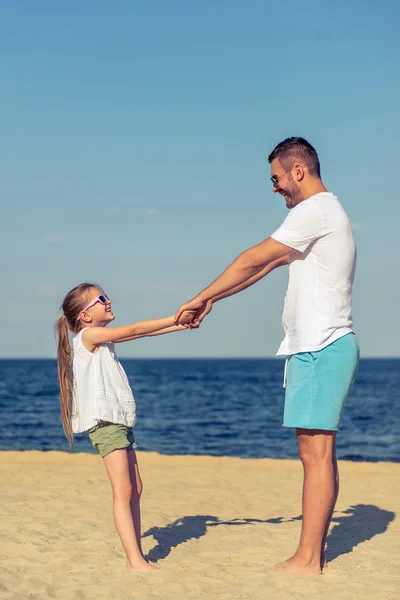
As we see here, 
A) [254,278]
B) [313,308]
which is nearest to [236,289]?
[254,278]

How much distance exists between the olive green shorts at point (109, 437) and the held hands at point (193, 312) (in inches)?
30.3

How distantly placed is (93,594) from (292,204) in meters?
2.58

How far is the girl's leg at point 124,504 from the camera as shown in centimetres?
477

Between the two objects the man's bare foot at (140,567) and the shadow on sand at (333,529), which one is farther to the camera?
the shadow on sand at (333,529)

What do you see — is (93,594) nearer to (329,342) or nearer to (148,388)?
(329,342)

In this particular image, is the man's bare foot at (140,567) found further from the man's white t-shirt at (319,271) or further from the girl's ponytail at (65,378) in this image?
the man's white t-shirt at (319,271)

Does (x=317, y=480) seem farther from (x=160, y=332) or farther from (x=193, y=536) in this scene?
(x=193, y=536)

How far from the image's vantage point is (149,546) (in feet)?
18.8

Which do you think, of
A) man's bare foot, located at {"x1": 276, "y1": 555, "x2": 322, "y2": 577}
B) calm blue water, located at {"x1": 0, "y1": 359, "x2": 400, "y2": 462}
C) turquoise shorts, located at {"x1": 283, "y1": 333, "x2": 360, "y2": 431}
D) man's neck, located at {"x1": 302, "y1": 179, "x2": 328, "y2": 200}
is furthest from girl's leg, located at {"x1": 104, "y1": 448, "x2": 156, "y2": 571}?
calm blue water, located at {"x1": 0, "y1": 359, "x2": 400, "y2": 462}

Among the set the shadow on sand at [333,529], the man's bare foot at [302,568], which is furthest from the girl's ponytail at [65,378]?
the man's bare foot at [302,568]

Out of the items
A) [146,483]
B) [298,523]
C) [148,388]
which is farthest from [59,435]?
[148,388]

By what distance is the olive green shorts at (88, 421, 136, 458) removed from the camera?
4809mm

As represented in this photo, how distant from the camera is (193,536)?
6145 mm

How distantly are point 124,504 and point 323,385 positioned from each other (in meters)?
1.46
